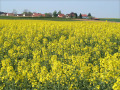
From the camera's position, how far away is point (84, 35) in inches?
392

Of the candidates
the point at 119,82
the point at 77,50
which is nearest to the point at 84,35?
the point at 77,50

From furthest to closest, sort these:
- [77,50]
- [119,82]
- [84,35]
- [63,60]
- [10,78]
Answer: [84,35], [77,50], [63,60], [10,78], [119,82]

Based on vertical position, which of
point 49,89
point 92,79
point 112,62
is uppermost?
point 112,62

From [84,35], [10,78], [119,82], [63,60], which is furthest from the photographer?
[84,35]

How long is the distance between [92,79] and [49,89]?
1.29 meters

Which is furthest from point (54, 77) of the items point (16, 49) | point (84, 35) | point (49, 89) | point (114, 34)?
point (114, 34)

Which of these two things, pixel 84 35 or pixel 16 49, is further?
pixel 84 35

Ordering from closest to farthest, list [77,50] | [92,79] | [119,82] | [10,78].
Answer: [119,82] → [92,79] → [10,78] → [77,50]

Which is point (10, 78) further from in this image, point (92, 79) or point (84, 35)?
point (84, 35)

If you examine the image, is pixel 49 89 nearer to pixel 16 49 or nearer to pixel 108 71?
pixel 108 71

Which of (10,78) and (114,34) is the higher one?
(114,34)

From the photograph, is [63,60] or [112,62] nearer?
[112,62]

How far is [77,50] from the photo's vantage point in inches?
291

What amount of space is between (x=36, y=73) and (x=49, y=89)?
713 millimetres
